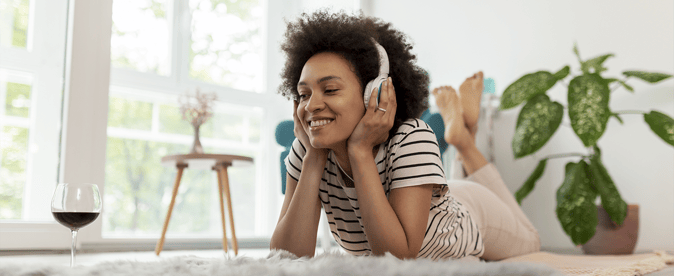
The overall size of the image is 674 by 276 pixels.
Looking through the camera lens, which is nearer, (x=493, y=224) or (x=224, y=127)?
(x=493, y=224)

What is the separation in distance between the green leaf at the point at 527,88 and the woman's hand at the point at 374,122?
129cm

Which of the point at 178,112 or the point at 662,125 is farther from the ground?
the point at 178,112

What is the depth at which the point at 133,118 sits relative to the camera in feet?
9.97

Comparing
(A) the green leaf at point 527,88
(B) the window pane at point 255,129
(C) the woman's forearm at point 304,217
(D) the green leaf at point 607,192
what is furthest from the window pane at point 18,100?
(D) the green leaf at point 607,192

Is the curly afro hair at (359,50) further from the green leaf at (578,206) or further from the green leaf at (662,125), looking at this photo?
the green leaf at (662,125)

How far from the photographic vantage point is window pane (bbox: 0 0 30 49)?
2.32 meters

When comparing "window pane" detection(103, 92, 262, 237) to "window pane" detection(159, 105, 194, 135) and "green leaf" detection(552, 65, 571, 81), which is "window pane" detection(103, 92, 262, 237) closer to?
"window pane" detection(159, 105, 194, 135)

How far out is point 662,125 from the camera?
6.00 ft

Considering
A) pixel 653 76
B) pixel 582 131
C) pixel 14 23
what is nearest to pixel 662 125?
pixel 653 76

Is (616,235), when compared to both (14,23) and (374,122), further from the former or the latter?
(14,23)

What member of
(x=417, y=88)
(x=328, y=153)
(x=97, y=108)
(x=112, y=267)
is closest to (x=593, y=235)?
(x=417, y=88)

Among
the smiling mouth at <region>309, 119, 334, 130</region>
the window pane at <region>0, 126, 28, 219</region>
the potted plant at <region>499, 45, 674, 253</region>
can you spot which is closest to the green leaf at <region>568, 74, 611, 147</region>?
the potted plant at <region>499, 45, 674, 253</region>

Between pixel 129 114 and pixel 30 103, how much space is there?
0.70 m

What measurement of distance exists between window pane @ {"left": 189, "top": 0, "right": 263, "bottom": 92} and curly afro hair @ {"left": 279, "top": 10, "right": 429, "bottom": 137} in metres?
2.36
